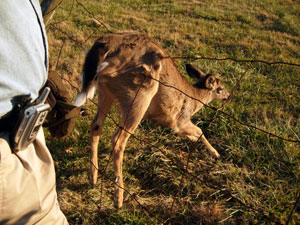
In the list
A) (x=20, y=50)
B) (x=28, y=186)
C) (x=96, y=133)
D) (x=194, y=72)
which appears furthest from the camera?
(x=194, y=72)

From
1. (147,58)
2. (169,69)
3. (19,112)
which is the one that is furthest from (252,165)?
(19,112)

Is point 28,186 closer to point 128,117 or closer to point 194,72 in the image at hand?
point 128,117

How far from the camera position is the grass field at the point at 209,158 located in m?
2.98

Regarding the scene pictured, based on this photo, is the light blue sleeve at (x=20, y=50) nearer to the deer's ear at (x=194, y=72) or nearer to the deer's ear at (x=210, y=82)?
the deer's ear at (x=210, y=82)

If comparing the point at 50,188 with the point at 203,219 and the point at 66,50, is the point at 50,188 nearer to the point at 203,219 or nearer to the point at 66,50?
the point at 203,219

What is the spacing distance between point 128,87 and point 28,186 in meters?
1.88

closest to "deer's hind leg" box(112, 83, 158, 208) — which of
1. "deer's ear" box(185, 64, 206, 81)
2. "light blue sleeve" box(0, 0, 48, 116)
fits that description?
"deer's ear" box(185, 64, 206, 81)

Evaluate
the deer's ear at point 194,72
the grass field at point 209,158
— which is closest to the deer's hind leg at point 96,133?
the grass field at point 209,158

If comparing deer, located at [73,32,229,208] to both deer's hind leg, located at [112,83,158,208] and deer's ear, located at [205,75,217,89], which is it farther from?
deer's ear, located at [205,75,217,89]

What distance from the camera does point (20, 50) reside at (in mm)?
1401

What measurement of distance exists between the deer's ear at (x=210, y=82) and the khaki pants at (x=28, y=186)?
119 inches

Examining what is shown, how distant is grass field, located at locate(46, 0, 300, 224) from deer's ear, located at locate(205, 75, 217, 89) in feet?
1.36

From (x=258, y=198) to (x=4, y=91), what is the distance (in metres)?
2.73

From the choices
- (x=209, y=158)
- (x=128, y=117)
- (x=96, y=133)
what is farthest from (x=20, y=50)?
(x=209, y=158)
